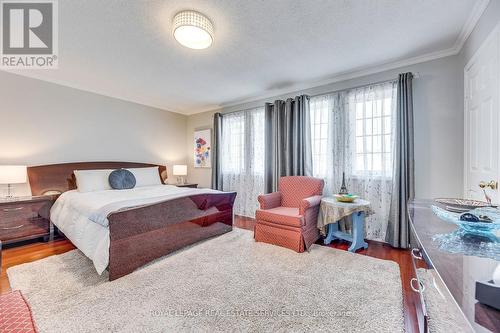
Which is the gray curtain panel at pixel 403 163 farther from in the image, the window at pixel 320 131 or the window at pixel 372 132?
the window at pixel 320 131

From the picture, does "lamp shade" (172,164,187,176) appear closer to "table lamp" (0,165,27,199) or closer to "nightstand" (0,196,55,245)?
"nightstand" (0,196,55,245)

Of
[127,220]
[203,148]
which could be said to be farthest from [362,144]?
[203,148]

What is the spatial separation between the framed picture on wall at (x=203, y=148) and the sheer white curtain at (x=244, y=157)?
0.46 m

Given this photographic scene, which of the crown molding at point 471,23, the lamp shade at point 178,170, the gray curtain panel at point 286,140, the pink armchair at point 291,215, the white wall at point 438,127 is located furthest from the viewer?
the lamp shade at point 178,170

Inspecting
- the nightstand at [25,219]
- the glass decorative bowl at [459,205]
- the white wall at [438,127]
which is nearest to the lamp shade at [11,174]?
the nightstand at [25,219]

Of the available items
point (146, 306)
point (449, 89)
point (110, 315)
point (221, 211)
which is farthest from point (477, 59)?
point (110, 315)

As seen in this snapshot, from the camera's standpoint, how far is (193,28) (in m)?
2.00

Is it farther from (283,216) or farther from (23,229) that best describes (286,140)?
(23,229)

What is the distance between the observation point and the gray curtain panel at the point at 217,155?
484 centimetres

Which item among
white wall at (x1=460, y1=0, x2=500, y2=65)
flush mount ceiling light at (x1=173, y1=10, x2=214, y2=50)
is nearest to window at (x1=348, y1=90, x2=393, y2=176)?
white wall at (x1=460, y1=0, x2=500, y2=65)

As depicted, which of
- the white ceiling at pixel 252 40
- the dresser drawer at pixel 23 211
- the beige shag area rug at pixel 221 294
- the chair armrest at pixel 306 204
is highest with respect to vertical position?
the white ceiling at pixel 252 40

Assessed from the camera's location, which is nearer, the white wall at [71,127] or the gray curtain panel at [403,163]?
the gray curtain panel at [403,163]

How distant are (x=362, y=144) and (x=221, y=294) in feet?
8.82

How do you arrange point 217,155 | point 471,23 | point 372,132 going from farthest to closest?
point 217,155 → point 372,132 → point 471,23
